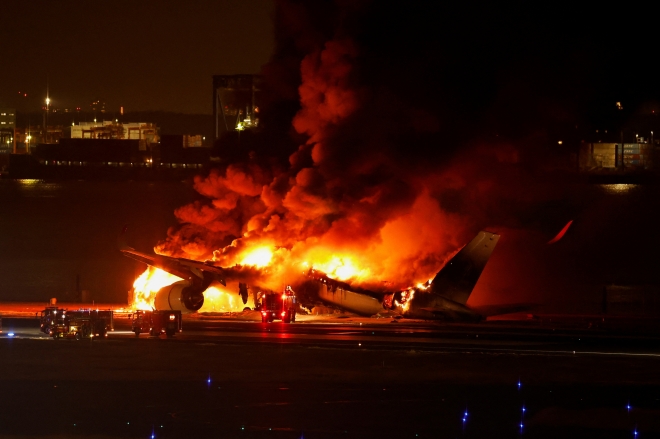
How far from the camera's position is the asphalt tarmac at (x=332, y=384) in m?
24.3

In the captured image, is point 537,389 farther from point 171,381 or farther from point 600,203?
point 600,203

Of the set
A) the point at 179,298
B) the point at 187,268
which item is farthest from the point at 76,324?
the point at 179,298

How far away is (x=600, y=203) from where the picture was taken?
7672 inches

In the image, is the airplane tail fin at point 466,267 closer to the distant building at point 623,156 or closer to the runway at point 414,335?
the runway at point 414,335

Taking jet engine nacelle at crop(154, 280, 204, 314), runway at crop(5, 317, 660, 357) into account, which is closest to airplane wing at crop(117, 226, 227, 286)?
jet engine nacelle at crop(154, 280, 204, 314)

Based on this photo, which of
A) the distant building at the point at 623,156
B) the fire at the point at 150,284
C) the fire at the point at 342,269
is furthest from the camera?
the distant building at the point at 623,156

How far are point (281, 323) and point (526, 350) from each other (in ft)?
49.1

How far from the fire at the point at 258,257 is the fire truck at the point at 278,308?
13.2 ft

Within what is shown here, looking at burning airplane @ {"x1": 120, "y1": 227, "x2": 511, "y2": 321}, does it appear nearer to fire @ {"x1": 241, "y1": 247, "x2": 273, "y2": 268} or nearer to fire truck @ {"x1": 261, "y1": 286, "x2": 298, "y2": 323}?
fire @ {"x1": 241, "y1": 247, "x2": 273, "y2": 268}

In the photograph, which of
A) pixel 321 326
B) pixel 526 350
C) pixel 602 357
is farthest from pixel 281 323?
pixel 602 357

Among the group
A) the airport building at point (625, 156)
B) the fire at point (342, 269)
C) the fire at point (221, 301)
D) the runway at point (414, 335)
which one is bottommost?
the runway at point (414, 335)

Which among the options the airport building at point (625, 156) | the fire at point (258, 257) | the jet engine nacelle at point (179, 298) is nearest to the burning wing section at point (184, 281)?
the jet engine nacelle at point (179, 298)

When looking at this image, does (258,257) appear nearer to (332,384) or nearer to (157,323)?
(157,323)

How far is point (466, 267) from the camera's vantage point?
49.7 metres
